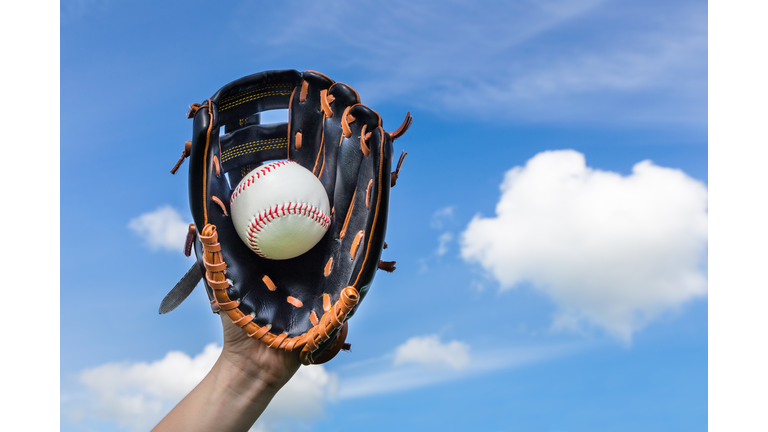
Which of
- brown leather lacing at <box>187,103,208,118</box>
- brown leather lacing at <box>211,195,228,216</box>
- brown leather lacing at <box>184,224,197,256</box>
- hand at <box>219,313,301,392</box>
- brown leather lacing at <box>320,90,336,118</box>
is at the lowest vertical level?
hand at <box>219,313,301,392</box>

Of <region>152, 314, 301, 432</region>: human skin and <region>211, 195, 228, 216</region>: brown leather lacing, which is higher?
<region>211, 195, 228, 216</region>: brown leather lacing

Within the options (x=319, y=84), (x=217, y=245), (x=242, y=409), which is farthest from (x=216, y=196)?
(x=242, y=409)

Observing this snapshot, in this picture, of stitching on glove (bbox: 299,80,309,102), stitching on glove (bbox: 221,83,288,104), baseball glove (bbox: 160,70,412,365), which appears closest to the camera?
baseball glove (bbox: 160,70,412,365)

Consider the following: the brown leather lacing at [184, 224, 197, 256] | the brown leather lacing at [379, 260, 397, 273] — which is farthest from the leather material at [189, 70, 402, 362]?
the brown leather lacing at [379, 260, 397, 273]

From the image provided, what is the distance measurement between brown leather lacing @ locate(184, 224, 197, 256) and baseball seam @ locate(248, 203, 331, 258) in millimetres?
328

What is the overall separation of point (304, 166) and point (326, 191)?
0.25 meters

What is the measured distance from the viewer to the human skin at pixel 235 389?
2992 millimetres

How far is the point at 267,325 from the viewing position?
2.97 m

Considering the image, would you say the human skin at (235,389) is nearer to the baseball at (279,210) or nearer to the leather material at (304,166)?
the leather material at (304,166)

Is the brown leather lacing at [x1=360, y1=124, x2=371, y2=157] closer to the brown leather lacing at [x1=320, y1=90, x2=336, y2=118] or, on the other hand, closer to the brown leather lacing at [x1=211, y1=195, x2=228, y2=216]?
the brown leather lacing at [x1=320, y1=90, x2=336, y2=118]

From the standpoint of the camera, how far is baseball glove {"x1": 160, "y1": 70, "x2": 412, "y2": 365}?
2.84 metres

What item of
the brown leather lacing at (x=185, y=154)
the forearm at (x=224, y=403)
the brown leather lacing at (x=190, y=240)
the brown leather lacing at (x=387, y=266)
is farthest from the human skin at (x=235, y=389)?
the brown leather lacing at (x=185, y=154)

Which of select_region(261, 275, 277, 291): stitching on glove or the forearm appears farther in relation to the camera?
select_region(261, 275, 277, 291): stitching on glove

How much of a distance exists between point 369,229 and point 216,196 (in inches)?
38.1
